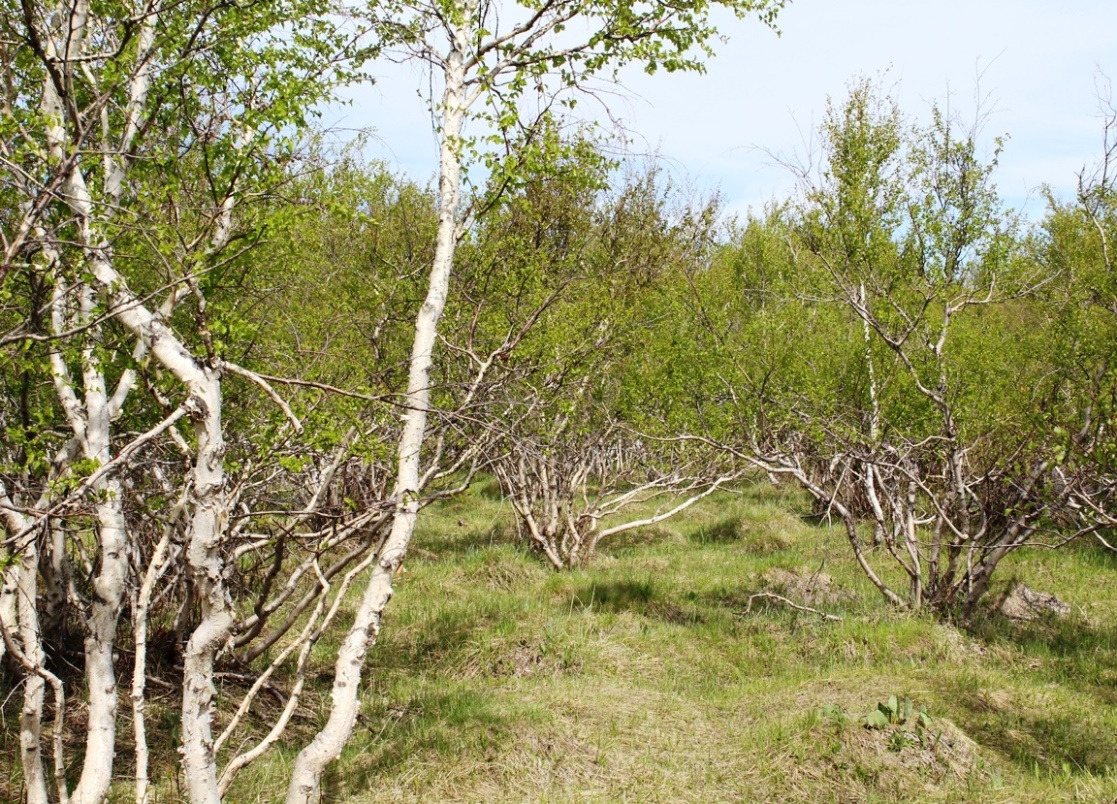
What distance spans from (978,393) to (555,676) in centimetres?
572

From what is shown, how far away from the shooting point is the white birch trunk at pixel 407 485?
15.4ft

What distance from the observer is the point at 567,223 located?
13.4 meters

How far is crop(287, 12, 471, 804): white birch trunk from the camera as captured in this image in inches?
185

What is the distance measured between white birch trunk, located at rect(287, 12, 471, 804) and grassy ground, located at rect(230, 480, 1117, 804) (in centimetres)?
120

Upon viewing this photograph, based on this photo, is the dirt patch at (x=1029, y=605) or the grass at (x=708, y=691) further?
the dirt patch at (x=1029, y=605)

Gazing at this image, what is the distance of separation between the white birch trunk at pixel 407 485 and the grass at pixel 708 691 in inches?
47.2

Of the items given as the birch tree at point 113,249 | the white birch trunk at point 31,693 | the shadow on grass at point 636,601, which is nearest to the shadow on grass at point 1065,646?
the shadow on grass at point 636,601

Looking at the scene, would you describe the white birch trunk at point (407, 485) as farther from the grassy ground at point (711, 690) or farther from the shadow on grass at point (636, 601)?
the shadow on grass at point (636, 601)

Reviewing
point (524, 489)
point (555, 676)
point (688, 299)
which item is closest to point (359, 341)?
point (524, 489)

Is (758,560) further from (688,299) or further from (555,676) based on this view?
(555,676)

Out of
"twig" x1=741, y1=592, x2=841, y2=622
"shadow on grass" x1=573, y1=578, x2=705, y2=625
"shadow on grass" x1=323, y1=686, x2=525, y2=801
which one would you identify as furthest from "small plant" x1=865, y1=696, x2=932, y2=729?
"shadow on grass" x1=573, y1=578, x2=705, y2=625

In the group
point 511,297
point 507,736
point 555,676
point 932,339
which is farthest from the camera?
point 932,339

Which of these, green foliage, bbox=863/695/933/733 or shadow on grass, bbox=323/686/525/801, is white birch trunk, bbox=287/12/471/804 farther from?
green foliage, bbox=863/695/933/733

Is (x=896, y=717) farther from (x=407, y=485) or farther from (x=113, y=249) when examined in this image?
(x=113, y=249)
